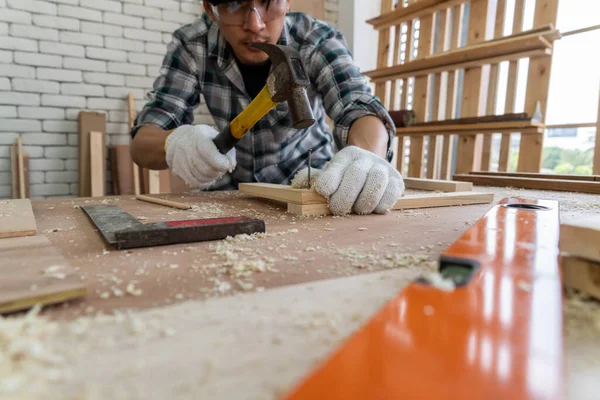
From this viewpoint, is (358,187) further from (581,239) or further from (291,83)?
(581,239)

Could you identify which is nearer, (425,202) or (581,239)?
(581,239)

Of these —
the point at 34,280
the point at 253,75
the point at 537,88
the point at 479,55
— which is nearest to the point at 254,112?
the point at 253,75

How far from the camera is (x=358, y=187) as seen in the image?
1.08 metres

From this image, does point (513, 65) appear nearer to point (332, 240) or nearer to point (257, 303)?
point (332, 240)

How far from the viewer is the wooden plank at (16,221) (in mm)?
795

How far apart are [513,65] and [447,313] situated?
3363 millimetres

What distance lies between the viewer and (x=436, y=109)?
3746mm

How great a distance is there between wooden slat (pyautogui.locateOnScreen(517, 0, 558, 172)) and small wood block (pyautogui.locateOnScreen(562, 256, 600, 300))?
2875 mm

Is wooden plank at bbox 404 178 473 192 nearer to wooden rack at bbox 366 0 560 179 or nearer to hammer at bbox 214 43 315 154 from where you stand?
hammer at bbox 214 43 315 154

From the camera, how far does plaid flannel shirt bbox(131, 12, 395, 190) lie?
5.85 feet

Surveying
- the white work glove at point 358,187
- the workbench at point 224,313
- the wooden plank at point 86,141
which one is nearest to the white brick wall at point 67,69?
the wooden plank at point 86,141

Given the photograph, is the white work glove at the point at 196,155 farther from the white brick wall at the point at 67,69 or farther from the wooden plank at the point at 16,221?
the white brick wall at the point at 67,69

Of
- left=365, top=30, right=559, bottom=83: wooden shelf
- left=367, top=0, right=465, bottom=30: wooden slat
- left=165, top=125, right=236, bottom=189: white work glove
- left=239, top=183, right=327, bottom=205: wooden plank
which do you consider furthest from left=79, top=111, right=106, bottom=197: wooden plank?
left=367, top=0, right=465, bottom=30: wooden slat

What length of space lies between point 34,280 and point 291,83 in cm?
80
